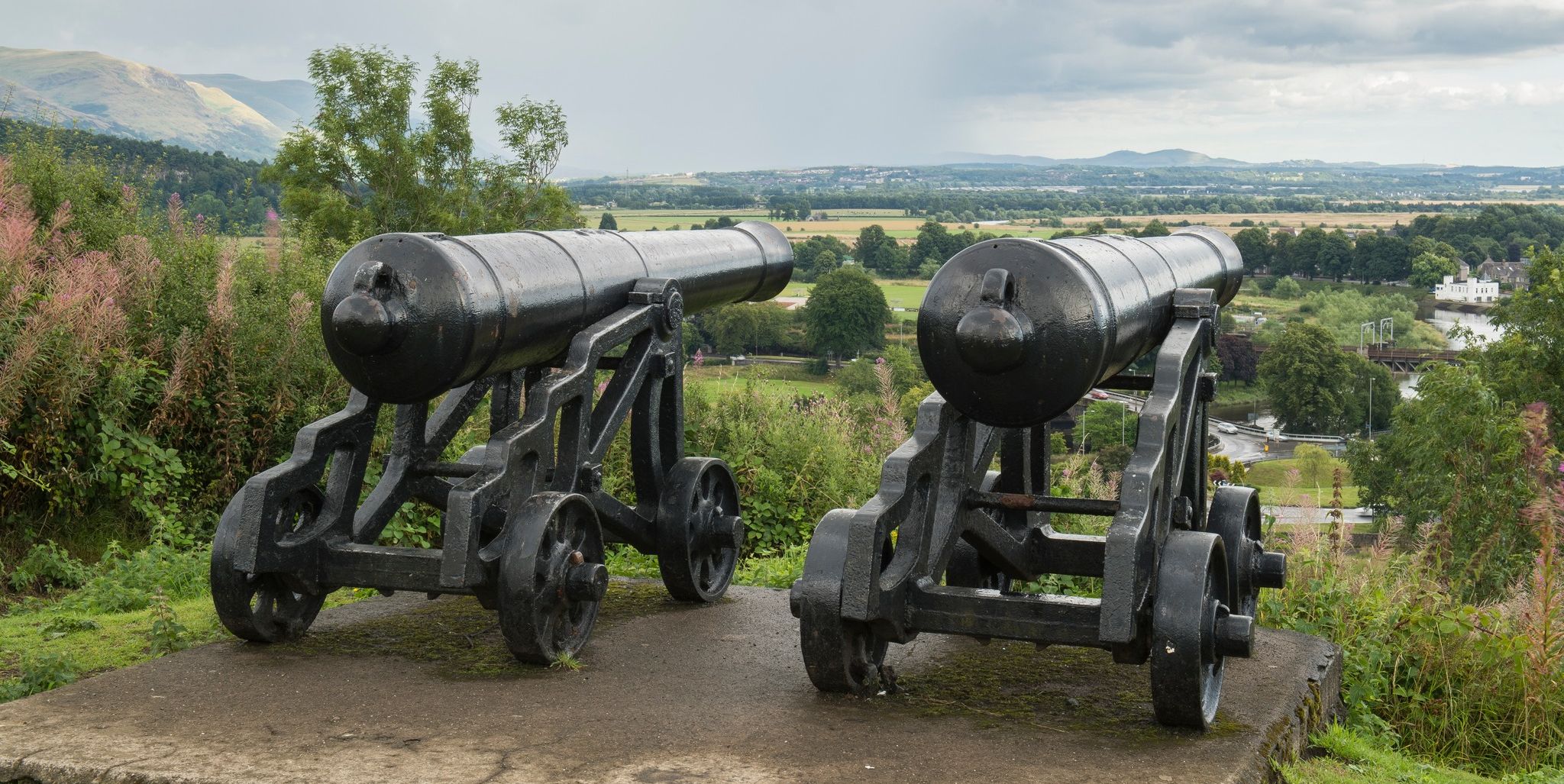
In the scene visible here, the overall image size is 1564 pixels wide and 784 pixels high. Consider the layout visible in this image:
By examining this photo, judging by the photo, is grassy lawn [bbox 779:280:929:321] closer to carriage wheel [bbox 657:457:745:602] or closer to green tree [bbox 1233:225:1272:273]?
carriage wheel [bbox 657:457:745:602]

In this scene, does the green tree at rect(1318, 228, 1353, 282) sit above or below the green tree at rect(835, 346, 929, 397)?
below

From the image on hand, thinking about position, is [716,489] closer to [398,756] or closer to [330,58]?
[398,756]

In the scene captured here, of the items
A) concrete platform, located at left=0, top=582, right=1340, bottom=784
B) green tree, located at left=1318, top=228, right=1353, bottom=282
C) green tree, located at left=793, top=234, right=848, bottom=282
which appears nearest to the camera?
concrete platform, located at left=0, top=582, right=1340, bottom=784

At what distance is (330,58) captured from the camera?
77.2 ft

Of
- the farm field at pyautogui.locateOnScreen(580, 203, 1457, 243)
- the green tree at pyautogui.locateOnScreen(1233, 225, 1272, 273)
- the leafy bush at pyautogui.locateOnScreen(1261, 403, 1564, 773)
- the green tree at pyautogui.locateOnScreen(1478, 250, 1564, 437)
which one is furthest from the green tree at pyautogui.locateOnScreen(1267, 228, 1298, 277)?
the leafy bush at pyautogui.locateOnScreen(1261, 403, 1564, 773)

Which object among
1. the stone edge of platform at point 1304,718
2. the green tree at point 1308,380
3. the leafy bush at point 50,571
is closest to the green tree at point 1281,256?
the green tree at point 1308,380

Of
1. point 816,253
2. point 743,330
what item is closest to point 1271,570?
point 743,330

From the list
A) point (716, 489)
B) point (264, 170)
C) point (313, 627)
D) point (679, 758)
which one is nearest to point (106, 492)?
A: point (313, 627)

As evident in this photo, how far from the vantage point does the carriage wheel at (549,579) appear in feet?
18.0

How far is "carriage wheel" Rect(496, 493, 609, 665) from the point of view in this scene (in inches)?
216

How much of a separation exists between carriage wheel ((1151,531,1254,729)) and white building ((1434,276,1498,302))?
9866 cm

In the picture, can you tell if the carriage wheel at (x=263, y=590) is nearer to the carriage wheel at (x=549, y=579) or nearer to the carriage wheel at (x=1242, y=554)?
the carriage wheel at (x=549, y=579)

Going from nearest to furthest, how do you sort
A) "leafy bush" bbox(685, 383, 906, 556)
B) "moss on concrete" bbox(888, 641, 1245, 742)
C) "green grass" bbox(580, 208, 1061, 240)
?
"moss on concrete" bbox(888, 641, 1245, 742)
"leafy bush" bbox(685, 383, 906, 556)
"green grass" bbox(580, 208, 1061, 240)

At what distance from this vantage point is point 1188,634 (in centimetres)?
464
